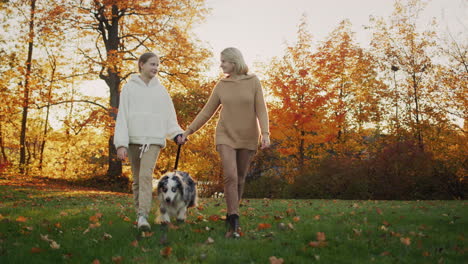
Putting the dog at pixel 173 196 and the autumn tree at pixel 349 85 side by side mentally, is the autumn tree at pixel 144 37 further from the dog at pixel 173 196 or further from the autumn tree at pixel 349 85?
the dog at pixel 173 196

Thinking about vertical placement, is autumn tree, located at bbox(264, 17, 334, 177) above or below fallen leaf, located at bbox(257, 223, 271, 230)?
above

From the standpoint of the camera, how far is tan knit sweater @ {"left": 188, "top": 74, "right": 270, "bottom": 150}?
4.73m

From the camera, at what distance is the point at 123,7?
60.2 feet

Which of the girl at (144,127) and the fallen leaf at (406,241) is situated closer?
the fallen leaf at (406,241)

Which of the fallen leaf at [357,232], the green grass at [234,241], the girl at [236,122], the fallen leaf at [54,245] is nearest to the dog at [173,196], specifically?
the green grass at [234,241]

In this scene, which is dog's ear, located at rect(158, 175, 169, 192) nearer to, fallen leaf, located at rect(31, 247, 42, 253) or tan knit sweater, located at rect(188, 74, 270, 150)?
tan knit sweater, located at rect(188, 74, 270, 150)

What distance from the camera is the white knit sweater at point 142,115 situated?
4.71m

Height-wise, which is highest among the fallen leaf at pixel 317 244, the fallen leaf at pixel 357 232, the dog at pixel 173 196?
the dog at pixel 173 196

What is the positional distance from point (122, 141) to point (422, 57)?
18298 millimetres

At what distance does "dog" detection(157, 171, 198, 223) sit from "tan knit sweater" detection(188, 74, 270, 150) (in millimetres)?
771

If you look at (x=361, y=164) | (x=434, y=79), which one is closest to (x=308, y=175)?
(x=361, y=164)

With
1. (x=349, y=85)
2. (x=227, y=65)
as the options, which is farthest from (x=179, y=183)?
(x=349, y=85)

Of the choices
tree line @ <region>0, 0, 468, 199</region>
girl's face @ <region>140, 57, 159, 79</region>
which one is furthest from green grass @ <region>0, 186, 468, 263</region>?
tree line @ <region>0, 0, 468, 199</region>

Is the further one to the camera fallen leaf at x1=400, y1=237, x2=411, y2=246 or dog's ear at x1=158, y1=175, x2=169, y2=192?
dog's ear at x1=158, y1=175, x2=169, y2=192
